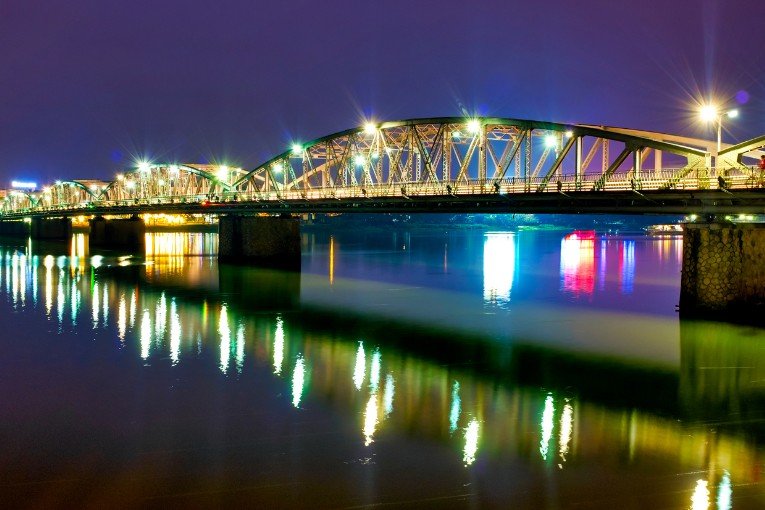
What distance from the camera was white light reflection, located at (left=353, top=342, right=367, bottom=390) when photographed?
72.9 ft

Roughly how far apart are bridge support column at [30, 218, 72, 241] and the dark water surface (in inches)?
3736

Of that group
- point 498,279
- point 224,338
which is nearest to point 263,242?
point 498,279

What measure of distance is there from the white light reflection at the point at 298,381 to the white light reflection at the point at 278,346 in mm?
600

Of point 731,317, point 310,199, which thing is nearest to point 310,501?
point 731,317

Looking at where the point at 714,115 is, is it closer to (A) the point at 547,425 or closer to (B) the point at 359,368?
(B) the point at 359,368

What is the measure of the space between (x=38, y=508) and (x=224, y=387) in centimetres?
916

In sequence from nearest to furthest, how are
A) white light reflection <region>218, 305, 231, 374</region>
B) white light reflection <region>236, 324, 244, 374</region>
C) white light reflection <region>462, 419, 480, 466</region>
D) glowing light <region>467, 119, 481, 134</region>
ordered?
white light reflection <region>462, 419, 480, 466</region> → white light reflection <region>236, 324, 244, 374</region> → white light reflection <region>218, 305, 231, 374</region> → glowing light <region>467, 119, 481, 134</region>

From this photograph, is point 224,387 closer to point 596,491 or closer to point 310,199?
point 596,491

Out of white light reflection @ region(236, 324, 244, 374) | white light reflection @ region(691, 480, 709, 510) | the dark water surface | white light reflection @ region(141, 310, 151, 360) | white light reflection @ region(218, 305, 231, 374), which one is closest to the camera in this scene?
white light reflection @ region(691, 480, 709, 510)

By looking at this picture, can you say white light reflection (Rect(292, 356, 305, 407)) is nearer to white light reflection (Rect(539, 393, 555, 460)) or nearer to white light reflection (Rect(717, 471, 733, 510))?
white light reflection (Rect(539, 393, 555, 460))

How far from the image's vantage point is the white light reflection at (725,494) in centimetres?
1266

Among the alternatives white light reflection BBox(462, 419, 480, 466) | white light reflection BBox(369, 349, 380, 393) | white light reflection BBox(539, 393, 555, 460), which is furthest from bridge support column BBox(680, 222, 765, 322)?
white light reflection BBox(462, 419, 480, 466)

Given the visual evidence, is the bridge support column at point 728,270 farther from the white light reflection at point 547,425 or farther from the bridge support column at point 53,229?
the bridge support column at point 53,229

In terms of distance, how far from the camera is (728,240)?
32375mm
